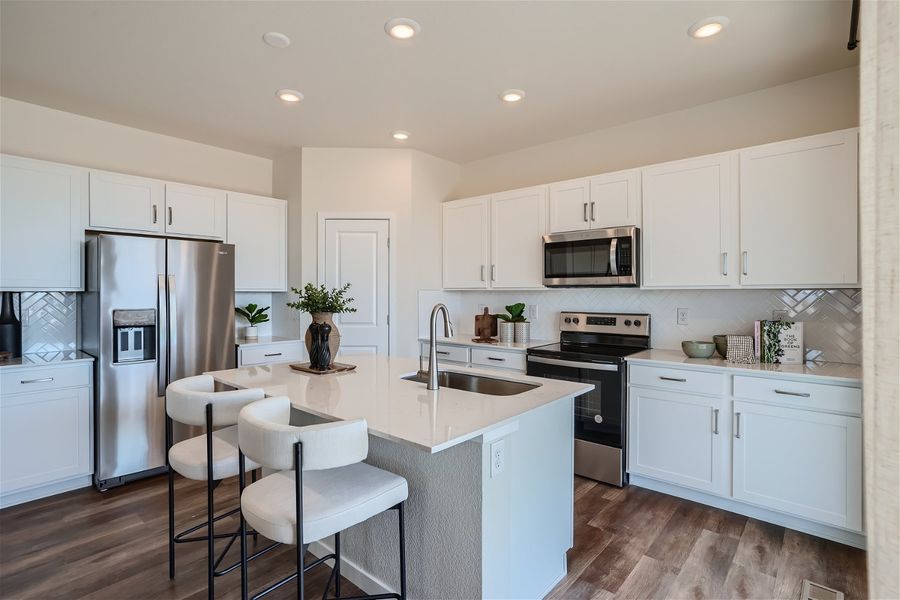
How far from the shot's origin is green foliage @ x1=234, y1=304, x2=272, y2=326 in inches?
163

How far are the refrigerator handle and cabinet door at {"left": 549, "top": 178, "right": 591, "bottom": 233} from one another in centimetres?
293

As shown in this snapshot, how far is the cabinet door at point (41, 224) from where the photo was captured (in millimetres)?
2879

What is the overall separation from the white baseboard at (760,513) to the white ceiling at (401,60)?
2.56 meters

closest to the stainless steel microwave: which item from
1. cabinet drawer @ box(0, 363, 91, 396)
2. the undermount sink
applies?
the undermount sink

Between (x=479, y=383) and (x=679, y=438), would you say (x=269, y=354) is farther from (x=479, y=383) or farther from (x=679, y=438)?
(x=679, y=438)

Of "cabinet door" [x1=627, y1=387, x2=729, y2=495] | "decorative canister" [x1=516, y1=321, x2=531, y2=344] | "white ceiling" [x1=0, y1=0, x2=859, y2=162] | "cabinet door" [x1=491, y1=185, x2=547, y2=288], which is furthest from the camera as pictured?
"decorative canister" [x1=516, y1=321, x2=531, y2=344]

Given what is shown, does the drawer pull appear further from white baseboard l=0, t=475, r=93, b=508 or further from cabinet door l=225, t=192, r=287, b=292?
white baseboard l=0, t=475, r=93, b=508

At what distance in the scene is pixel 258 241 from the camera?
4102 millimetres

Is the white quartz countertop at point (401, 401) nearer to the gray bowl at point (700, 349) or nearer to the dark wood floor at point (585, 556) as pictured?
the dark wood floor at point (585, 556)

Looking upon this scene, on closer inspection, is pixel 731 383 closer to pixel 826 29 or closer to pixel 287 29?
pixel 826 29

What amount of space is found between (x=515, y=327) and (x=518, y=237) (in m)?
0.77

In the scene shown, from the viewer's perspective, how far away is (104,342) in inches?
118

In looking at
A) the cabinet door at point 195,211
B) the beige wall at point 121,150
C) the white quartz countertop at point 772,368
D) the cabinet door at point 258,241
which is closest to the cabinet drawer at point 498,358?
the white quartz countertop at point 772,368

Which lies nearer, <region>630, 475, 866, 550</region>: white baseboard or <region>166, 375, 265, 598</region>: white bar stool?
<region>166, 375, 265, 598</region>: white bar stool
